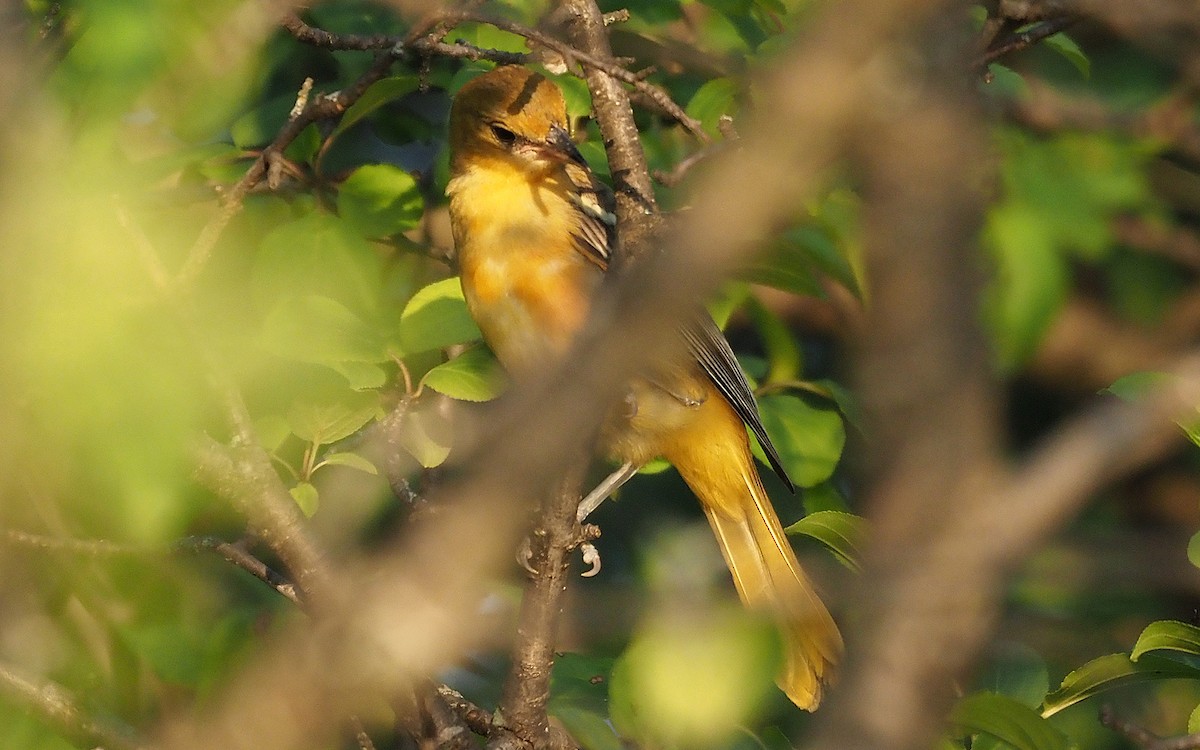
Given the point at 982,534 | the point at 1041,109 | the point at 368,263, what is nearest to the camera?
the point at 982,534

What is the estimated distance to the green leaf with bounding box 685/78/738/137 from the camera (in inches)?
126

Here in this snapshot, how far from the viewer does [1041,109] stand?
7.09ft

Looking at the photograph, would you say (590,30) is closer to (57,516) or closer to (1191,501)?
(57,516)

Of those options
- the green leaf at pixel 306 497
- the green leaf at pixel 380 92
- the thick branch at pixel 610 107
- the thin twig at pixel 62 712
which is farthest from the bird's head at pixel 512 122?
the thin twig at pixel 62 712

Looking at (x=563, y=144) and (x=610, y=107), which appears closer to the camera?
(x=610, y=107)

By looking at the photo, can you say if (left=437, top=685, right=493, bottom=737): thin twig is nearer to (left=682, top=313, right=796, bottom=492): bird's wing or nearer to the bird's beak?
(left=682, top=313, right=796, bottom=492): bird's wing

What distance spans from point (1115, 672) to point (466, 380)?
1426mm

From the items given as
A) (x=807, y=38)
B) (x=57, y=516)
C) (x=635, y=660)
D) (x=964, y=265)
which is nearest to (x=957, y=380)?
(x=964, y=265)

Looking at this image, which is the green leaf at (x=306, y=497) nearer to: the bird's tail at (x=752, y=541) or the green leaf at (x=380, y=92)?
the green leaf at (x=380, y=92)

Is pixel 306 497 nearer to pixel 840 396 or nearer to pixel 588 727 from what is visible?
pixel 588 727

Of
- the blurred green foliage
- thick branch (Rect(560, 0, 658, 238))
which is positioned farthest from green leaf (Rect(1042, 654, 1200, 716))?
thick branch (Rect(560, 0, 658, 238))

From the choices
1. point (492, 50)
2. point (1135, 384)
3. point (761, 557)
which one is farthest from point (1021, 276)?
point (761, 557)

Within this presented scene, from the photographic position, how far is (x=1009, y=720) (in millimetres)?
2480

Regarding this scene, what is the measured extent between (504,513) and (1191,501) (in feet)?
15.0
